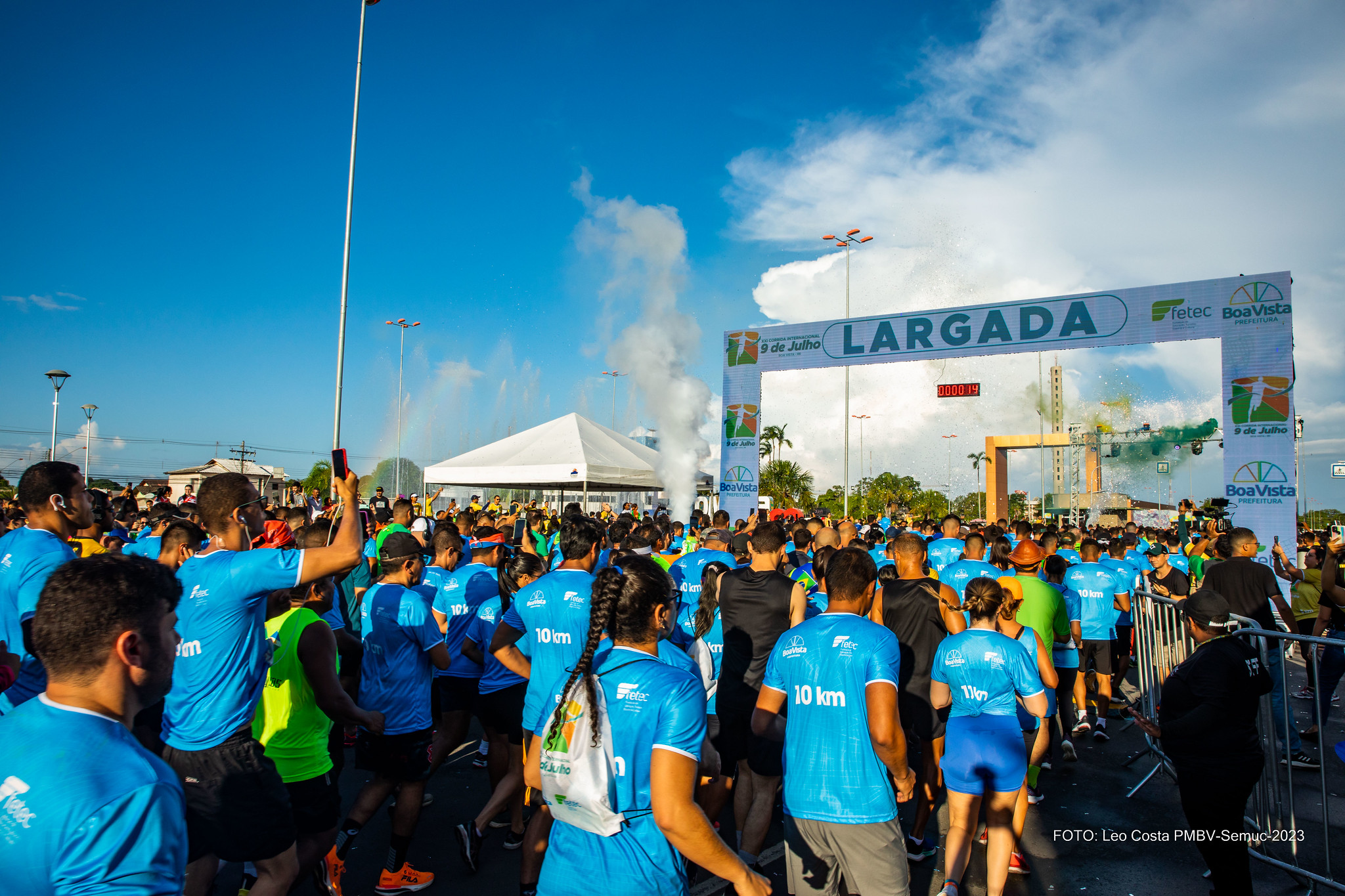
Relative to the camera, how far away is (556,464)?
73.6ft

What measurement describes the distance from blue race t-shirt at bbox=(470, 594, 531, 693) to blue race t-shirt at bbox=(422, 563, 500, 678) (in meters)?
0.04

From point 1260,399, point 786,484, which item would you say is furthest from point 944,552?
point 786,484

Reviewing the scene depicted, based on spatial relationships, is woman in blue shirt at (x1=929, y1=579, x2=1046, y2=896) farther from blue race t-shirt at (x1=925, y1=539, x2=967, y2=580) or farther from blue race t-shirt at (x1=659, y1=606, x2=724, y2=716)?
blue race t-shirt at (x1=925, y1=539, x2=967, y2=580)

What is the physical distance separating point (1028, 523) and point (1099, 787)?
339cm

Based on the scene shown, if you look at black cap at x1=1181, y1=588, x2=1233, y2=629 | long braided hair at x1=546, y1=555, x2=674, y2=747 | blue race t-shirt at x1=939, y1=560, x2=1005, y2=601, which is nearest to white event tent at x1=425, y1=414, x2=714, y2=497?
blue race t-shirt at x1=939, y1=560, x2=1005, y2=601

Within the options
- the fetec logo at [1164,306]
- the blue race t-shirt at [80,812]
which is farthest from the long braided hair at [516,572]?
the fetec logo at [1164,306]

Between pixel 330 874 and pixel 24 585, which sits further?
pixel 330 874

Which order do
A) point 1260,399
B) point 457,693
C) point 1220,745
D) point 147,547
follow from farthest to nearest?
point 1260,399 < point 147,547 < point 457,693 < point 1220,745

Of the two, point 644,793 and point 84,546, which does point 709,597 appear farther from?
point 84,546

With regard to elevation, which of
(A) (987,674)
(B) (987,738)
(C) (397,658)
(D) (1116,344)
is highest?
(D) (1116,344)

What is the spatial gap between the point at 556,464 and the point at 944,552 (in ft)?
52.6

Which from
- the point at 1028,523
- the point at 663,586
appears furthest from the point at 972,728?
the point at 1028,523

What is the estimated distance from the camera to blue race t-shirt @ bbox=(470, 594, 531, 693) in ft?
15.7

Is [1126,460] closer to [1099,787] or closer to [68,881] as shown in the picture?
[1099,787]
